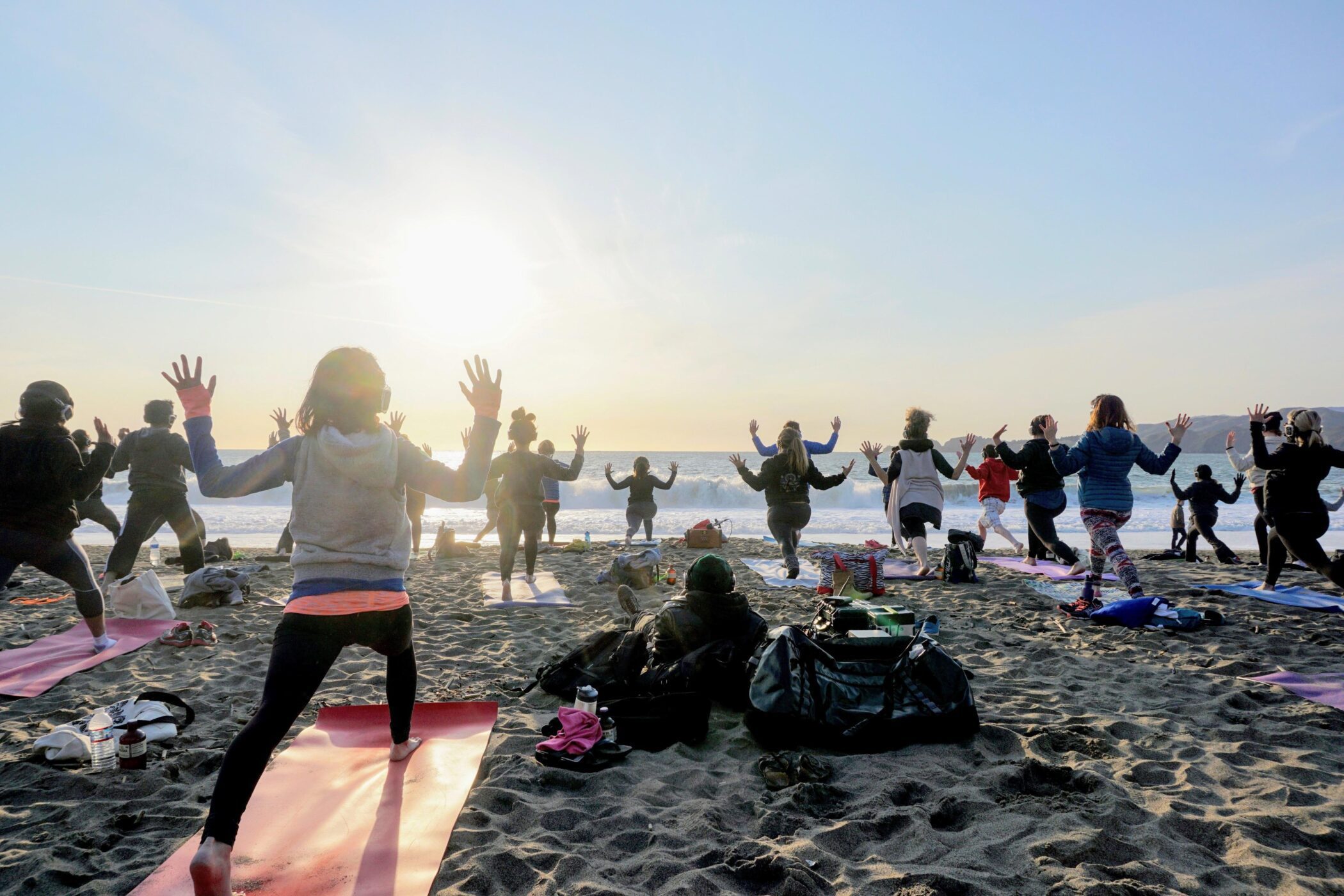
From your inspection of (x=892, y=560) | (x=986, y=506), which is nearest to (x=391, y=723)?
(x=892, y=560)

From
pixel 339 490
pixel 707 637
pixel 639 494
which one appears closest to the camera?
pixel 339 490

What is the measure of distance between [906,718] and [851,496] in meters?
29.4

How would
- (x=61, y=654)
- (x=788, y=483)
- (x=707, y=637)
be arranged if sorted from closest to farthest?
(x=707, y=637)
(x=61, y=654)
(x=788, y=483)

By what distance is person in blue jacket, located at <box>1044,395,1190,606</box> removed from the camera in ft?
22.9

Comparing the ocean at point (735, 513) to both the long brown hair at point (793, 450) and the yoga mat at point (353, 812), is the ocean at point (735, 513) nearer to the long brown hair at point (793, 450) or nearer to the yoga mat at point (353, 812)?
the long brown hair at point (793, 450)

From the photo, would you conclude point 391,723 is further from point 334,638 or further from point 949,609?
point 949,609

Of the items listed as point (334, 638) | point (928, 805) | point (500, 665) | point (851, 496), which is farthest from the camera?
point (851, 496)

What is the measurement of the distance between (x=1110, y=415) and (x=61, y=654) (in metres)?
9.85

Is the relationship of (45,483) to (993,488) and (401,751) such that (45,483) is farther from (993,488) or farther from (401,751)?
(993,488)

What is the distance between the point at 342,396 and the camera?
2.78 m

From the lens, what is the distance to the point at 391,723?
11.6ft

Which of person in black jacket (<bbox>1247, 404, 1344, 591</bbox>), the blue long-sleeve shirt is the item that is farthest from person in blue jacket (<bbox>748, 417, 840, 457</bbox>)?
person in black jacket (<bbox>1247, 404, 1344, 591</bbox>)

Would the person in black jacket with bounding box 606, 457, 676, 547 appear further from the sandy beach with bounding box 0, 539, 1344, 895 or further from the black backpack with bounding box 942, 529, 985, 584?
the sandy beach with bounding box 0, 539, 1344, 895

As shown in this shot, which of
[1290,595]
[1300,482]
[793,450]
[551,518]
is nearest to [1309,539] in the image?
[1300,482]
